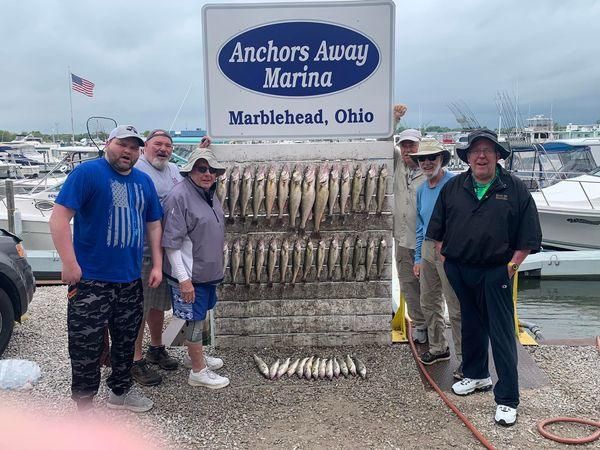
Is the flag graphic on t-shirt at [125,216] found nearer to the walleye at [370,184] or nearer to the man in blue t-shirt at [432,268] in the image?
the walleye at [370,184]

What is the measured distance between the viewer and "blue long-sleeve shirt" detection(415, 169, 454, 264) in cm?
473

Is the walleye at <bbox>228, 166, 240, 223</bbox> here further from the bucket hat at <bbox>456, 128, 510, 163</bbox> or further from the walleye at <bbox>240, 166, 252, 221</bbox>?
the bucket hat at <bbox>456, 128, 510, 163</bbox>

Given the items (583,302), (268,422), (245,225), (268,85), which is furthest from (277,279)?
(583,302)

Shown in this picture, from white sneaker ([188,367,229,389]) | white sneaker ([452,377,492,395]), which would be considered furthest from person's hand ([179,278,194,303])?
white sneaker ([452,377,492,395])

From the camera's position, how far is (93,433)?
3715 mm

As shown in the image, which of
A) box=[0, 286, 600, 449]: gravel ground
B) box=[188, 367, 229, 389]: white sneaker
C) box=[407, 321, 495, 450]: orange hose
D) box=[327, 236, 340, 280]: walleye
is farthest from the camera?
box=[327, 236, 340, 280]: walleye

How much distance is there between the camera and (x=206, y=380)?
4492mm

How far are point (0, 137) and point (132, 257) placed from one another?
9381cm

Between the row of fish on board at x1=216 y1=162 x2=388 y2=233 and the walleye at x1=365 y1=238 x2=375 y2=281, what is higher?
the row of fish on board at x1=216 y1=162 x2=388 y2=233

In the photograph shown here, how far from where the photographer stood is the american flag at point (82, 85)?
17859mm

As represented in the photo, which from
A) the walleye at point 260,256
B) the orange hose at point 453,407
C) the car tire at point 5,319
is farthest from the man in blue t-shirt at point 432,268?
the car tire at point 5,319

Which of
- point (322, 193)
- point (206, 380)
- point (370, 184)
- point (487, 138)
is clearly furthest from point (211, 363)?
point (487, 138)

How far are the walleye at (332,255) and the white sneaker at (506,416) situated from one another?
2007 millimetres

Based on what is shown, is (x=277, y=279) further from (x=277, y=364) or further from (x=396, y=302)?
(x=396, y=302)
